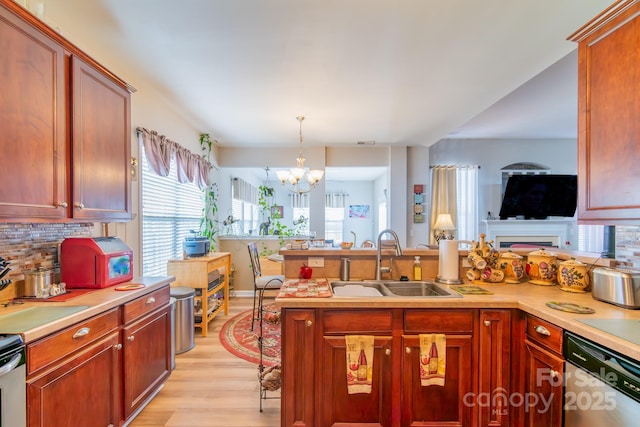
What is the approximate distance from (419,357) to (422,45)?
213cm

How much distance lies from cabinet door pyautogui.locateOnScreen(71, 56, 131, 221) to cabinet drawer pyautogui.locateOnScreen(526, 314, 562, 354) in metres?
2.67

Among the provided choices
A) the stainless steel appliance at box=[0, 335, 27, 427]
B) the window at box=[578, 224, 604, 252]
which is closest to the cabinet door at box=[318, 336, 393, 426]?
the stainless steel appliance at box=[0, 335, 27, 427]

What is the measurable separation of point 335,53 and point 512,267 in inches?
81.7

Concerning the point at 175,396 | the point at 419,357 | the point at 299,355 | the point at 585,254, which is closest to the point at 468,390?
the point at 419,357

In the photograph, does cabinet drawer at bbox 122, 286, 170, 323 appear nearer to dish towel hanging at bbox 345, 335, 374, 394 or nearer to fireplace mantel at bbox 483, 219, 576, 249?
dish towel hanging at bbox 345, 335, 374, 394

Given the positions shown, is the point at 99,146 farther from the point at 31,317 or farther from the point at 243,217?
the point at 243,217

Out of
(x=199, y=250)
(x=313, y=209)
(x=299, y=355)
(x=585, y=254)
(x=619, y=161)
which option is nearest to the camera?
(x=619, y=161)

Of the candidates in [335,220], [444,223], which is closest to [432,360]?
[444,223]

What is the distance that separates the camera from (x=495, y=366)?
1.63 metres

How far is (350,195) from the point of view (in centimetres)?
862

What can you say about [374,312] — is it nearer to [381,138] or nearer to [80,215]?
[80,215]

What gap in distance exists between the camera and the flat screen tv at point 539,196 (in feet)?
16.0

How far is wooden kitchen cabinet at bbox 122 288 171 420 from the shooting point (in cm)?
174

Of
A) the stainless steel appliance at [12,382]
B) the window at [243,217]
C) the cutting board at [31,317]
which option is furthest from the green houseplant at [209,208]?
the stainless steel appliance at [12,382]
